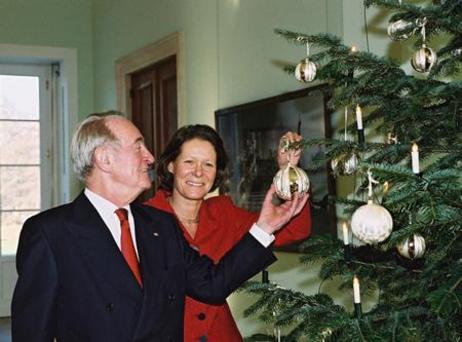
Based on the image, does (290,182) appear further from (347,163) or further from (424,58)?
(424,58)

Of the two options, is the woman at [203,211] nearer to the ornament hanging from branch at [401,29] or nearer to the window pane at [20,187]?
the ornament hanging from branch at [401,29]

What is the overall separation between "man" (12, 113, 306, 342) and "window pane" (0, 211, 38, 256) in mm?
5512

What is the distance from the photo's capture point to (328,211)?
3.43 meters

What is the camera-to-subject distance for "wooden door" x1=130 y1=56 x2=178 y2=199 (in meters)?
5.55

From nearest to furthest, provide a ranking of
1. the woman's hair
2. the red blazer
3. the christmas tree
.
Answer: the christmas tree → the red blazer → the woman's hair

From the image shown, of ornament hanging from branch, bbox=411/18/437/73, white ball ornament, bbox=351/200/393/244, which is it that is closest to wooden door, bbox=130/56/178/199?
ornament hanging from branch, bbox=411/18/437/73

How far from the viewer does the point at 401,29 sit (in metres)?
1.75

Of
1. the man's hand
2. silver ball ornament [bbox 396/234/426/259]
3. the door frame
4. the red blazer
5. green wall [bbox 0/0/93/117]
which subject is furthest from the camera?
green wall [bbox 0/0/93/117]

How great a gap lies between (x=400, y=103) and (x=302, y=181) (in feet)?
0.94

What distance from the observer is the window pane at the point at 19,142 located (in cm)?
745

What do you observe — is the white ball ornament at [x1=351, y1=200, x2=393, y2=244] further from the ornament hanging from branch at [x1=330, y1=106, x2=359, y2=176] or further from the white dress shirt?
the white dress shirt

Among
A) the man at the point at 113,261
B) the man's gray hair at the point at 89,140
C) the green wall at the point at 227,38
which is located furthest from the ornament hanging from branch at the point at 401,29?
the green wall at the point at 227,38

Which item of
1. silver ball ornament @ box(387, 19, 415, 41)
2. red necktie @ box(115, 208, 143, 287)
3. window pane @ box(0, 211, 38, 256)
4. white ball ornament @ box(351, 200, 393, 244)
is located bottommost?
window pane @ box(0, 211, 38, 256)

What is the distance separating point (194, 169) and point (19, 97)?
17.8ft
